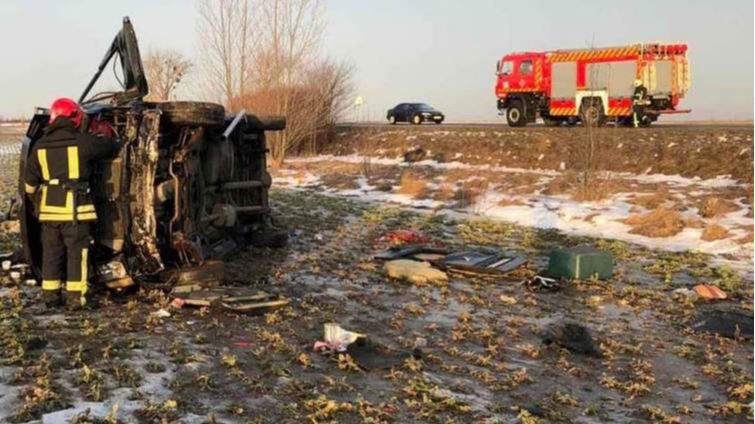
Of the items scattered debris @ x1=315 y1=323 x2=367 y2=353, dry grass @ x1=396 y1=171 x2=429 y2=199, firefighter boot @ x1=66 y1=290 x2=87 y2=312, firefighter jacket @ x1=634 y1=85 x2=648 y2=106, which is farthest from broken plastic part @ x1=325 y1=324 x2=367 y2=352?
firefighter jacket @ x1=634 y1=85 x2=648 y2=106

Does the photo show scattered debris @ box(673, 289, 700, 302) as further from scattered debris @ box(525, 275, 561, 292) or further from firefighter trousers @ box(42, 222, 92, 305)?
firefighter trousers @ box(42, 222, 92, 305)

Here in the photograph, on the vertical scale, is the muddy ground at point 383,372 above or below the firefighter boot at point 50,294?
below

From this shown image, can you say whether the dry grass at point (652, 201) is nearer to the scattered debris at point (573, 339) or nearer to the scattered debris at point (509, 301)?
the scattered debris at point (509, 301)

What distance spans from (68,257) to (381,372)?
9.59ft

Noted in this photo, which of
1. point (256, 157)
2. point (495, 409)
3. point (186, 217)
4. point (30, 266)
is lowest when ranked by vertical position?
point (495, 409)

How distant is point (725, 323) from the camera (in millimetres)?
5785

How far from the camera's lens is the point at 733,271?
817 centimetres

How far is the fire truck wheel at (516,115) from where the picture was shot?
24.5m

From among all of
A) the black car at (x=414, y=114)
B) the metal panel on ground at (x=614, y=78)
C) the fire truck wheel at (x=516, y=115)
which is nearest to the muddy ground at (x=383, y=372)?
the metal panel on ground at (x=614, y=78)

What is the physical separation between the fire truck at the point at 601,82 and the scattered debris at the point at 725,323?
14466 mm

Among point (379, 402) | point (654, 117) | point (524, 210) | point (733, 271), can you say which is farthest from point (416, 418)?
point (654, 117)

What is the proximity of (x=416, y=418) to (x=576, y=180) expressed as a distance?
1147cm

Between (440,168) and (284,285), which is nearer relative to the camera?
(284,285)

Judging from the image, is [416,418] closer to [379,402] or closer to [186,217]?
[379,402]
